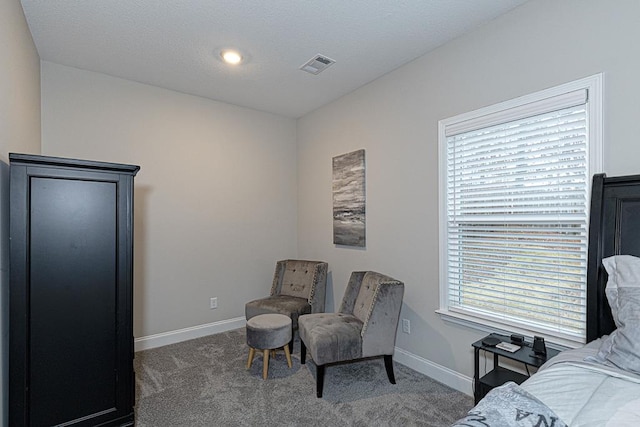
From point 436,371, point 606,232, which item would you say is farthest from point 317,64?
point 436,371

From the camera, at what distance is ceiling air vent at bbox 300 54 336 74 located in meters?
2.87

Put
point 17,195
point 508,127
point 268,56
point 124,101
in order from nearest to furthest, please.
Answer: point 17,195 → point 508,127 → point 268,56 → point 124,101

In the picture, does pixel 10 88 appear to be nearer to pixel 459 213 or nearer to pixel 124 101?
pixel 124 101

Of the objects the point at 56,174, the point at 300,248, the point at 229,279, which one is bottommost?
the point at 229,279

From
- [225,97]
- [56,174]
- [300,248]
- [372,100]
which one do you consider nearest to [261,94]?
[225,97]

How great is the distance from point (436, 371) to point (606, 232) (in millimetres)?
1661

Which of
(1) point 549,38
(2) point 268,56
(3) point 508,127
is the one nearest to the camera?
(1) point 549,38

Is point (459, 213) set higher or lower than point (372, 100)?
lower

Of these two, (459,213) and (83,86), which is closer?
(459,213)

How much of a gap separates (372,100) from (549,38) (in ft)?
5.15

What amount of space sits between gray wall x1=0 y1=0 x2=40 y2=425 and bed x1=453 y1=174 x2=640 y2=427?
7.23ft

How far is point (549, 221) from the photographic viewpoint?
205 cm

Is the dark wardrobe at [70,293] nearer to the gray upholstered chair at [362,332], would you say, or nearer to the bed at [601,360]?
the gray upholstered chair at [362,332]

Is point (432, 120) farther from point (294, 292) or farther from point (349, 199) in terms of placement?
point (294, 292)
